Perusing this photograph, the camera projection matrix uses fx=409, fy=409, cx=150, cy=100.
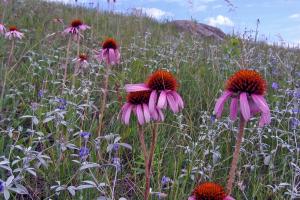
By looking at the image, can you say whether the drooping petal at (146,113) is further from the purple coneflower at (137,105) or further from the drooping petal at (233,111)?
the drooping petal at (233,111)

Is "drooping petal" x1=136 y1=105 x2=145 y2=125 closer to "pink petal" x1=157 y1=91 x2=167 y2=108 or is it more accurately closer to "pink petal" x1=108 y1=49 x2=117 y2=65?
"pink petal" x1=157 y1=91 x2=167 y2=108

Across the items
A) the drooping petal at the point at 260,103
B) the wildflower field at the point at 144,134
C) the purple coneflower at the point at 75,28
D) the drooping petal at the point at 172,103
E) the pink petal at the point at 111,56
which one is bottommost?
Answer: the wildflower field at the point at 144,134

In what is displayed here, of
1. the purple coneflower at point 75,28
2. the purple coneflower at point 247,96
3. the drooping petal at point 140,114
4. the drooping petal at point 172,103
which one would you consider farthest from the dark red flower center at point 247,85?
the purple coneflower at point 75,28

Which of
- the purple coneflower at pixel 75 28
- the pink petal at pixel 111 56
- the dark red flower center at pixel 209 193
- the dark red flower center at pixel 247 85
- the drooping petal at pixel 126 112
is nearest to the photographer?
the dark red flower center at pixel 209 193

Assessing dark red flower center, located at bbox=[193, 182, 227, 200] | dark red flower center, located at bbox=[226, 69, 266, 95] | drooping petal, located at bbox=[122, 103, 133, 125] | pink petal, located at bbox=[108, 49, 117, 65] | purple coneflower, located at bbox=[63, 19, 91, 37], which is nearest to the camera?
dark red flower center, located at bbox=[193, 182, 227, 200]

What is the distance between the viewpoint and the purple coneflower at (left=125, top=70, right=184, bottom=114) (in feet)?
4.04

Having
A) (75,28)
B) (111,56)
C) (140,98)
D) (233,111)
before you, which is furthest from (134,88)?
(75,28)

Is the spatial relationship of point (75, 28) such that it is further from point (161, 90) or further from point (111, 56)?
point (161, 90)

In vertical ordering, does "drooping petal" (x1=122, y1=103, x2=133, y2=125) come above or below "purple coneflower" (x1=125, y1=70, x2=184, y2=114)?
below

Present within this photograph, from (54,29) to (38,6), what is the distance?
1.33 m

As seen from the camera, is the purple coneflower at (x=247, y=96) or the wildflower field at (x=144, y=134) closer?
the purple coneflower at (x=247, y=96)

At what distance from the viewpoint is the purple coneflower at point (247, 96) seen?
1.11m

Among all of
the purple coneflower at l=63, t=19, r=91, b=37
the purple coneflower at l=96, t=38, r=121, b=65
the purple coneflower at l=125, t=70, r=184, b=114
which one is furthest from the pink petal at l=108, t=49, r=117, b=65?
the purple coneflower at l=125, t=70, r=184, b=114

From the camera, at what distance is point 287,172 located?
2.02 metres
